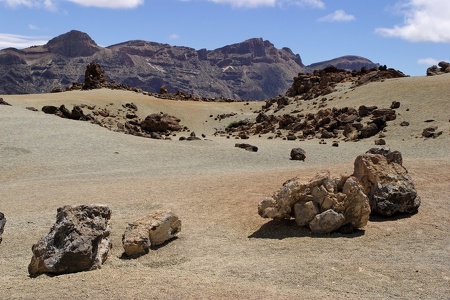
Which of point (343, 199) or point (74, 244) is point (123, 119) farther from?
point (74, 244)

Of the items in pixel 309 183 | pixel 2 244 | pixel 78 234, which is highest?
pixel 309 183

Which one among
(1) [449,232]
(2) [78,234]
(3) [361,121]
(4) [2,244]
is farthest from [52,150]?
(3) [361,121]

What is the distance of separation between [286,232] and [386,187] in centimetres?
291

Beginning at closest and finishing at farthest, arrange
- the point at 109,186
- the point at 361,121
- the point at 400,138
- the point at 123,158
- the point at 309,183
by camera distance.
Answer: the point at 309,183 → the point at 109,186 → the point at 123,158 → the point at 400,138 → the point at 361,121

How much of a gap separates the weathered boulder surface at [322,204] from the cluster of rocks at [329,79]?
128 ft

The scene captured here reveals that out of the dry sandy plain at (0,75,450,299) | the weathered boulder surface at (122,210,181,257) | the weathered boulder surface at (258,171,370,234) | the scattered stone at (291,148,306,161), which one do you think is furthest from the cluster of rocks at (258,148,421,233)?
the scattered stone at (291,148,306,161)

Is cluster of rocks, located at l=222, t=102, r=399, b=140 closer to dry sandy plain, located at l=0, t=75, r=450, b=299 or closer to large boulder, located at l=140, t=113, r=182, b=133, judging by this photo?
dry sandy plain, located at l=0, t=75, r=450, b=299

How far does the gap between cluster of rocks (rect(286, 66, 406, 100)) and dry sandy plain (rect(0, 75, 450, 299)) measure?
74.1 ft

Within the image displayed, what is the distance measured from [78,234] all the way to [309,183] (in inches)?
202

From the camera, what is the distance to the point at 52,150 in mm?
24703

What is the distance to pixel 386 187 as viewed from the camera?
39.6ft

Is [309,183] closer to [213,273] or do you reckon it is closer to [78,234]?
[213,273]

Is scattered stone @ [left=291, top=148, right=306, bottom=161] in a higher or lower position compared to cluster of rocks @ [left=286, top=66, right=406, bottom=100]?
lower

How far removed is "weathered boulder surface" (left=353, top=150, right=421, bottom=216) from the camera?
11.9 m
